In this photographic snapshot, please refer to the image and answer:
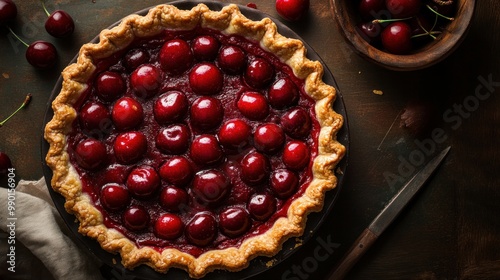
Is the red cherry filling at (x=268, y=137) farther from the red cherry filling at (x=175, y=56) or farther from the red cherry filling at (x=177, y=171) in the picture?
the red cherry filling at (x=175, y=56)

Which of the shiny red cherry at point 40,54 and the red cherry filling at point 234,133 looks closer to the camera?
the red cherry filling at point 234,133

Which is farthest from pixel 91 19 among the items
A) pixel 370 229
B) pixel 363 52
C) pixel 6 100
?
pixel 370 229

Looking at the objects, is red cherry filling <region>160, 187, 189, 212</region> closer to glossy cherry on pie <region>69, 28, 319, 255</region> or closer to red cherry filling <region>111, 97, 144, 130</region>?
glossy cherry on pie <region>69, 28, 319, 255</region>

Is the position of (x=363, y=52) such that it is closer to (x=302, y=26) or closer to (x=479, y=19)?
(x=302, y=26)

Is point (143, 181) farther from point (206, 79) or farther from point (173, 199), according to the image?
point (206, 79)

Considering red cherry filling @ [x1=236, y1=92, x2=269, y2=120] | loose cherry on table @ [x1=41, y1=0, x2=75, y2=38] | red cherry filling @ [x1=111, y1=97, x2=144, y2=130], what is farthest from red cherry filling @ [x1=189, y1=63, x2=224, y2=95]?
loose cherry on table @ [x1=41, y1=0, x2=75, y2=38]

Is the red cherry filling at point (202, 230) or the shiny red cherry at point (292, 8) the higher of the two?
the shiny red cherry at point (292, 8)

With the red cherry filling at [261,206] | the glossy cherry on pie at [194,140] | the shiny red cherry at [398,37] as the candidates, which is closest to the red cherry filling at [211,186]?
the glossy cherry on pie at [194,140]
